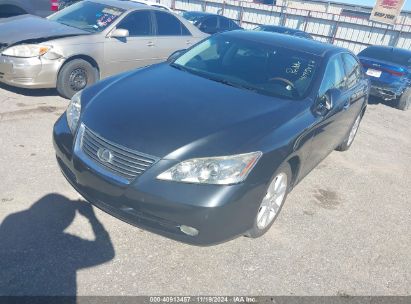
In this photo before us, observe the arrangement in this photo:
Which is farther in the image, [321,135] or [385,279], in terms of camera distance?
[321,135]

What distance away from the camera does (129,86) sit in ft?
11.5

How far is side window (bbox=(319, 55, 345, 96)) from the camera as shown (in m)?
3.82

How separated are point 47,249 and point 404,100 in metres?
9.44

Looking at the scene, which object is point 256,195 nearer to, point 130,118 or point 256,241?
point 256,241

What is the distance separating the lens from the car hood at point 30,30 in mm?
5398

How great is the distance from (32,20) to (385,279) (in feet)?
21.1

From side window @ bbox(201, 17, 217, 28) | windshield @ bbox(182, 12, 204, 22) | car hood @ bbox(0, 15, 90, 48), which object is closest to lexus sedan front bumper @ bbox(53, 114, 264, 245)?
car hood @ bbox(0, 15, 90, 48)

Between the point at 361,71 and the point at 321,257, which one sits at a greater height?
the point at 361,71

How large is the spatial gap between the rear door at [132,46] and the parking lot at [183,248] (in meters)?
2.19

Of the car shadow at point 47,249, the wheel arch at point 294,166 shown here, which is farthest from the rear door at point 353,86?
the car shadow at point 47,249

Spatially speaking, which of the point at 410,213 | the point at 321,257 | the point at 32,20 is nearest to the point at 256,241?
the point at 321,257

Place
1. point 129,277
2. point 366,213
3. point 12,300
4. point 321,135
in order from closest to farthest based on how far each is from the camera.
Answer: point 12,300 < point 129,277 < point 321,135 < point 366,213

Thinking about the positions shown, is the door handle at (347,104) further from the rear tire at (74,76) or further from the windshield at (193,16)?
the windshield at (193,16)

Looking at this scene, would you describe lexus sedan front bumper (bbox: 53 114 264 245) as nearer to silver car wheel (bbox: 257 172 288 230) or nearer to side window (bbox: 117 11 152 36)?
silver car wheel (bbox: 257 172 288 230)
